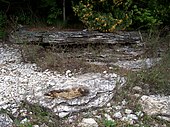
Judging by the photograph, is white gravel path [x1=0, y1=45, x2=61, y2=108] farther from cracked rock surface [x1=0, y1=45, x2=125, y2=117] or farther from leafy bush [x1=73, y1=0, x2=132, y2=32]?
leafy bush [x1=73, y1=0, x2=132, y2=32]

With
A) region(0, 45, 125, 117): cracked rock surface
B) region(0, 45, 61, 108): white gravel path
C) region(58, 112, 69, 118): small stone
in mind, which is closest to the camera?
region(58, 112, 69, 118): small stone

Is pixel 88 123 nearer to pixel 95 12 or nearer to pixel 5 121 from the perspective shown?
pixel 5 121

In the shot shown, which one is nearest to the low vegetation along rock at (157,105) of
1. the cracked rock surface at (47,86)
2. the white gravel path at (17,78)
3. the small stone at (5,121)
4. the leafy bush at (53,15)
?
the cracked rock surface at (47,86)

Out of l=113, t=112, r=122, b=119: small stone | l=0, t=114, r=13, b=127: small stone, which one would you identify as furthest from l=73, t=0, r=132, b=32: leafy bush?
l=0, t=114, r=13, b=127: small stone

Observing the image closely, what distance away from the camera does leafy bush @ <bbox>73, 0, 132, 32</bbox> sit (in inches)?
221

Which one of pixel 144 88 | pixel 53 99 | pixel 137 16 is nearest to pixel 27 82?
pixel 53 99

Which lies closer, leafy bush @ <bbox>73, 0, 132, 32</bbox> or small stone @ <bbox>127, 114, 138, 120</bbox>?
small stone @ <bbox>127, 114, 138, 120</bbox>

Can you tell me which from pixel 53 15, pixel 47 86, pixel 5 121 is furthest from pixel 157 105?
pixel 53 15

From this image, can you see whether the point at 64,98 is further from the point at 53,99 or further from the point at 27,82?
the point at 27,82

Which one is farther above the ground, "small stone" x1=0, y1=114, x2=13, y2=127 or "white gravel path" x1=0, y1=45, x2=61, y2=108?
"white gravel path" x1=0, y1=45, x2=61, y2=108

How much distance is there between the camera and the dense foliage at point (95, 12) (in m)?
5.68

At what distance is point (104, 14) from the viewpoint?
5.76 m

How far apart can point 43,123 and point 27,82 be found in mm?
954

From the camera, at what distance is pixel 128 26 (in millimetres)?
5934
